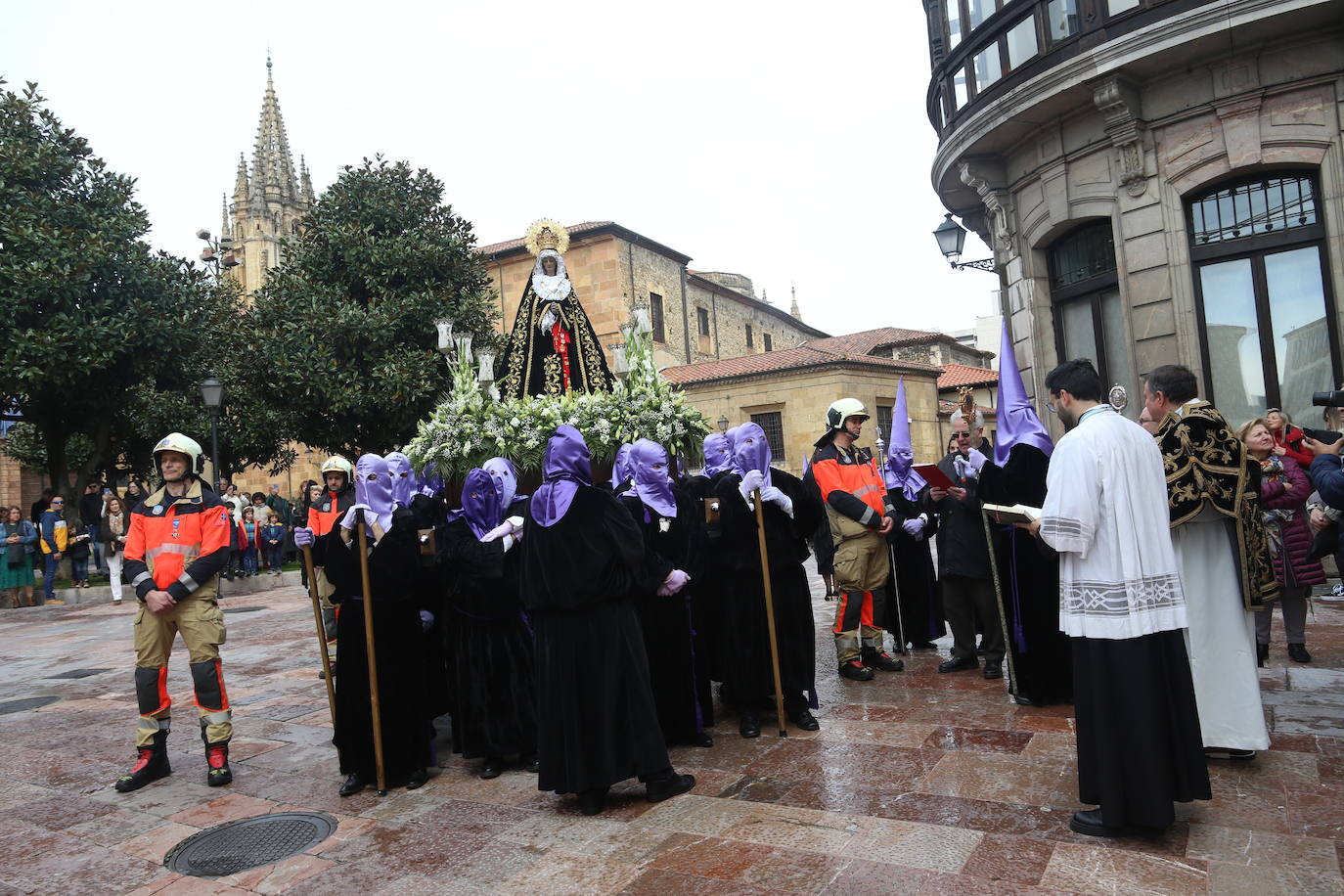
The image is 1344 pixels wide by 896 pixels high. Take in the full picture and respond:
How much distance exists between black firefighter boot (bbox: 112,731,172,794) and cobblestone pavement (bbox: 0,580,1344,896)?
8cm

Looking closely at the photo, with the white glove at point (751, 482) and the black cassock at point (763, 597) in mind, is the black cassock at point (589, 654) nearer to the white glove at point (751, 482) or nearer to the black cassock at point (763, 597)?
the white glove at point (751, 482)

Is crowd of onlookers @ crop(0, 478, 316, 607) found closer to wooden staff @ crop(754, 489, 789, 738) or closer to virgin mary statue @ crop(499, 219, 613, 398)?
virgin mary statue @ crop(499, 219, 613, 398)

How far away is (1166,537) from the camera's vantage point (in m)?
3.93

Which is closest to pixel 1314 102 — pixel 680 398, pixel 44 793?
pixel 680 398

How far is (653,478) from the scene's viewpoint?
5344mm

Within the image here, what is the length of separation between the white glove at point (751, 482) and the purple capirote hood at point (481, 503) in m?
1.52

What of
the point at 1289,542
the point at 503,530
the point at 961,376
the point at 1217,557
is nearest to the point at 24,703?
the point at 503,530

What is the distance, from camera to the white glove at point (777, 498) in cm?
578

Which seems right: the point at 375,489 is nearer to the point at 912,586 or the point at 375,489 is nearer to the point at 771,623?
the point at 771,623

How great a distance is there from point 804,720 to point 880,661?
1.78m

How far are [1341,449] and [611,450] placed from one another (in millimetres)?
5035

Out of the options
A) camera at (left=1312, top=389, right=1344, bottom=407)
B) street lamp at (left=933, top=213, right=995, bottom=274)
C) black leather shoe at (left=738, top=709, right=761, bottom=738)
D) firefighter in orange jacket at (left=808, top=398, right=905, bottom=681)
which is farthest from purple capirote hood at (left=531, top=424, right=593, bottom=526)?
street lamp at (left=933, top=213, right=995, bottom=274)

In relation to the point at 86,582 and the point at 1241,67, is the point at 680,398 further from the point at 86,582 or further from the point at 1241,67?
the point at 86,582

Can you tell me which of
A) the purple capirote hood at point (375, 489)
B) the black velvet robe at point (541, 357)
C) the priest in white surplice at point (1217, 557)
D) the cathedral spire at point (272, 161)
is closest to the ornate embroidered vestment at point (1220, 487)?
the priest in white surplice at point (1217, 557)
